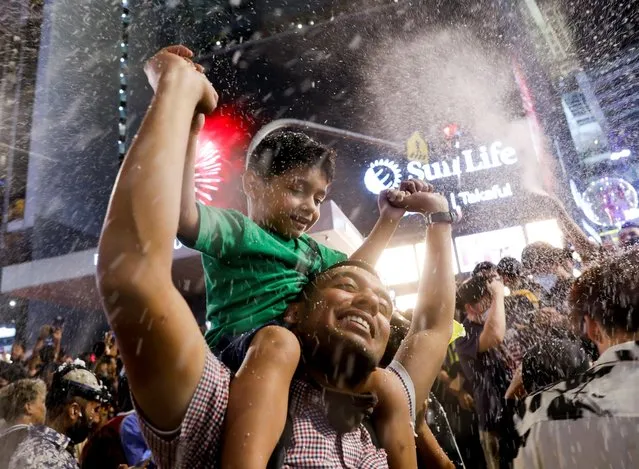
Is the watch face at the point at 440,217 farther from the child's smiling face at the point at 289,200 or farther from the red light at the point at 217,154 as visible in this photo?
the red light at the point at 217,154

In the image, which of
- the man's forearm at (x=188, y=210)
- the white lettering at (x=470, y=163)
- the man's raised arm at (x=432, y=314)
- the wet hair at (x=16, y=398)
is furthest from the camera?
the white lettering at (x=470, y=163)

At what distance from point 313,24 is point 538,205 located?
9.19m

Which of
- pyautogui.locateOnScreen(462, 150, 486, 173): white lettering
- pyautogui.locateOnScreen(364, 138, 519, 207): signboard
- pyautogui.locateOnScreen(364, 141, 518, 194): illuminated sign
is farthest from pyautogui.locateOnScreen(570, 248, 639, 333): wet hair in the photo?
pyautogui.locateOnScreen(462, 150, 486, 173): white lettering

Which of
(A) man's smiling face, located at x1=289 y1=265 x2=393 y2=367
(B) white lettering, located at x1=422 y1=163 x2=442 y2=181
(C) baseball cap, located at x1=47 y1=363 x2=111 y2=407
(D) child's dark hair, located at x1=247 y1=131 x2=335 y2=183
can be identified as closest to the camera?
(A) man's smiling face, located at x1=289 y1=265 x2=393 y2=367

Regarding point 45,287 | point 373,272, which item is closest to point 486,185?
point 45,287

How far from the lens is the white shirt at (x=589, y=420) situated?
1671mm

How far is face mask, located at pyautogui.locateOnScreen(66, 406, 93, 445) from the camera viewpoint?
13.3 feet

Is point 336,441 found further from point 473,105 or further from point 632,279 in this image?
point 473,105

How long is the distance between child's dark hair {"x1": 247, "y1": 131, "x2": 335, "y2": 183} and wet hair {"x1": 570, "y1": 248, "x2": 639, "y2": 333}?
4.37ft

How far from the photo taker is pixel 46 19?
47.1 ft

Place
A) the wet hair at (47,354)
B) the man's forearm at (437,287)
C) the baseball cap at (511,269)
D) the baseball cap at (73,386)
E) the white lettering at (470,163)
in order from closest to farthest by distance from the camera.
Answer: the man's forearm at (437,287) → the baseball cap at (73,386) → the baseball cap at (511,269) → the wet hair at (47,354) → the white lettering at (470,163)

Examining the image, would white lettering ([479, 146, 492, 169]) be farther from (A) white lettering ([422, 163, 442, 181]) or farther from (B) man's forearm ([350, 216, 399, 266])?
(B) man's forearm ([350, 216, 399, 266])

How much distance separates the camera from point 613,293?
213 cm

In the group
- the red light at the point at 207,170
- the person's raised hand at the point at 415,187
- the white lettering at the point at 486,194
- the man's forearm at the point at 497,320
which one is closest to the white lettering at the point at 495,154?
the white lettering at the point at 486,194
